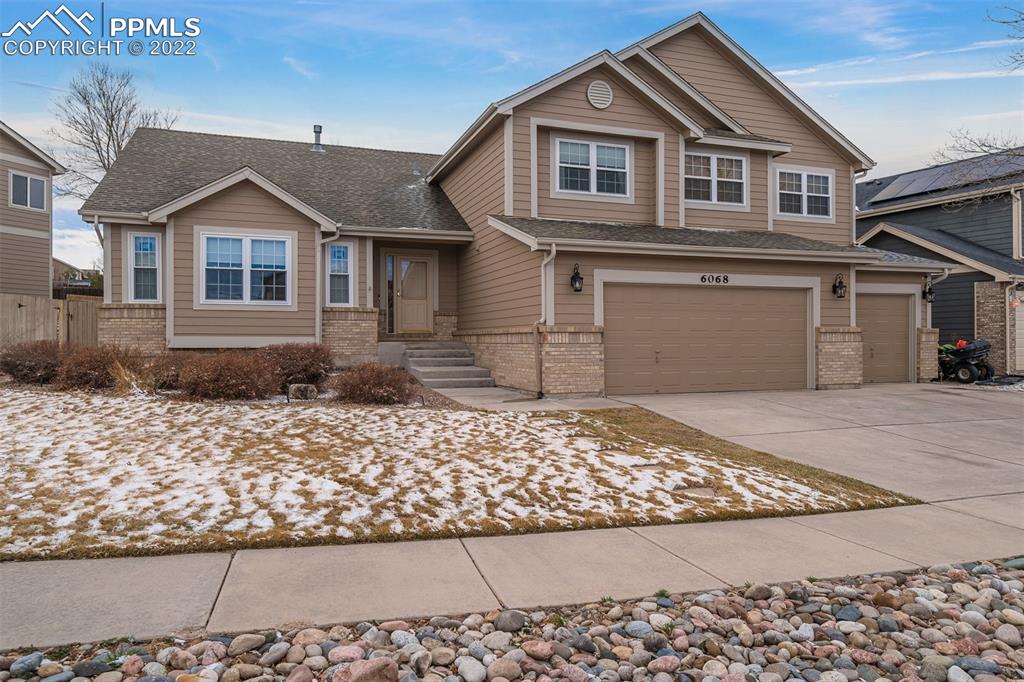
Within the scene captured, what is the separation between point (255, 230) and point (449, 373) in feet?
17.8

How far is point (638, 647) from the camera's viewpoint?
3.33 metres

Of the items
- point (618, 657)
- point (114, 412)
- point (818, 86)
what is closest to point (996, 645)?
point (618, 657)

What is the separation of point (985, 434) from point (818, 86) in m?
12.6

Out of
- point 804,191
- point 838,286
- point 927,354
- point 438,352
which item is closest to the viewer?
point 838,286

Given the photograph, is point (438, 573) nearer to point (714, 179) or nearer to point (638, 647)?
point (638, 647)

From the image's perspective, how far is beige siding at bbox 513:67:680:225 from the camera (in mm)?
13711

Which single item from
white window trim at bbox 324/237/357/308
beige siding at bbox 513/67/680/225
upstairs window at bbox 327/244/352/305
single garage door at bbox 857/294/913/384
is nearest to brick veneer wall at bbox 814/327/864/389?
single garage door at bbox 857/294/913/384

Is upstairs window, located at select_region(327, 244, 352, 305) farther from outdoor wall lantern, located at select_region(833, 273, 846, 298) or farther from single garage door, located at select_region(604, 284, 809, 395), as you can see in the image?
outdoor wall lantern, located at select_region(833, 273, 846, 298)

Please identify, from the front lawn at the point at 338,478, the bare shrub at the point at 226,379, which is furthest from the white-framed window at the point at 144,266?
the front lawn at the point at 338,478

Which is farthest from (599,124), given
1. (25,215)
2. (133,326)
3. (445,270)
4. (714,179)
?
(25,215)

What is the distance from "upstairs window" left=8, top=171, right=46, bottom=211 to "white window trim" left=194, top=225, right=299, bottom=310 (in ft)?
41.0

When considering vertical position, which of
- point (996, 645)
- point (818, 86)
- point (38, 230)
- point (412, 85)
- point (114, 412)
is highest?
point (818, 86)

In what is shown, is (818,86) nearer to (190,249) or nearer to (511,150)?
(511,150)

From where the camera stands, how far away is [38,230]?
877 inches
